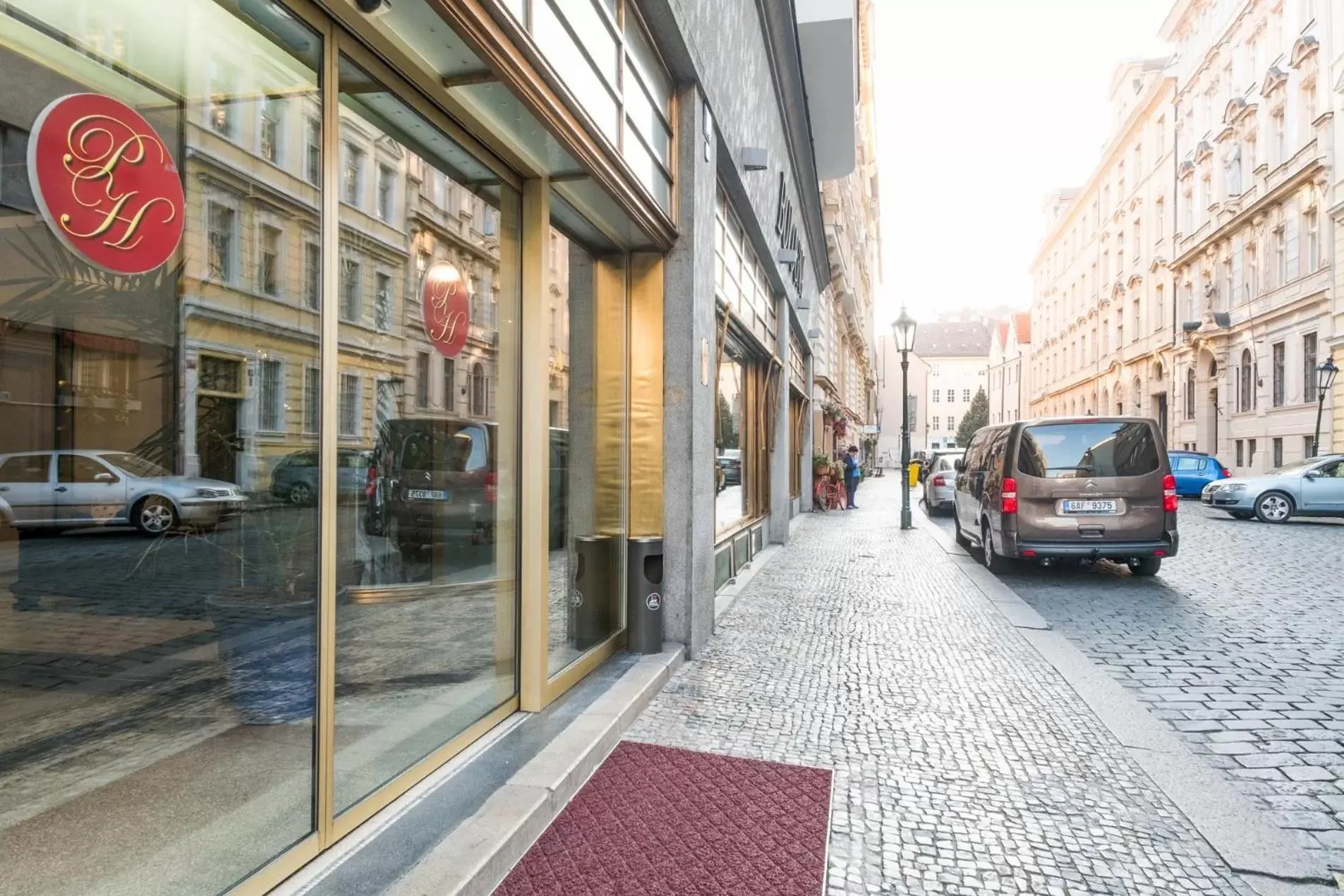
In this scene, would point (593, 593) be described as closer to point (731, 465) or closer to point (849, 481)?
point (731, 465)

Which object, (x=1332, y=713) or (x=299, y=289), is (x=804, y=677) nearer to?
(x=1332, y=713)

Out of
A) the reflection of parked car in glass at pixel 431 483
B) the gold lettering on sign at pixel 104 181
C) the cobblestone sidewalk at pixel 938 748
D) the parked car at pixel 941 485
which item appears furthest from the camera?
the parked car at pixel 941 485

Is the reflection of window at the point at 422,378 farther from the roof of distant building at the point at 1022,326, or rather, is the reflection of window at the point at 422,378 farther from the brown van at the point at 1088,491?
the roof of distant building at the point at 1022,326

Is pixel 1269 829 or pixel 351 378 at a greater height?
pixel 351 378

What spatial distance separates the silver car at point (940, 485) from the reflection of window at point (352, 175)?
19.0 meters

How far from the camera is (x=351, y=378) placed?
3.29 m

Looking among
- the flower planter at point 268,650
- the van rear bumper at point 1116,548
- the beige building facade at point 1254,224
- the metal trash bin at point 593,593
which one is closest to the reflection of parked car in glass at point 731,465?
the van rear bumper at point 1116,548

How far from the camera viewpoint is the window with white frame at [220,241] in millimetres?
3387

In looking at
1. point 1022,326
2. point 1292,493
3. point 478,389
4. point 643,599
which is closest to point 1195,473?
point 1292,493

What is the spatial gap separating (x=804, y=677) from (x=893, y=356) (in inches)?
3930

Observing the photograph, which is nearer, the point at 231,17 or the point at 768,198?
the point at 231,17

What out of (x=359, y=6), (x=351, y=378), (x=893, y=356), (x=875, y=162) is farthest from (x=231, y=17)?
(x=893, y=356)

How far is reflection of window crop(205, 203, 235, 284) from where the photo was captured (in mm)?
3395

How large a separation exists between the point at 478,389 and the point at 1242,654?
5.97 m
